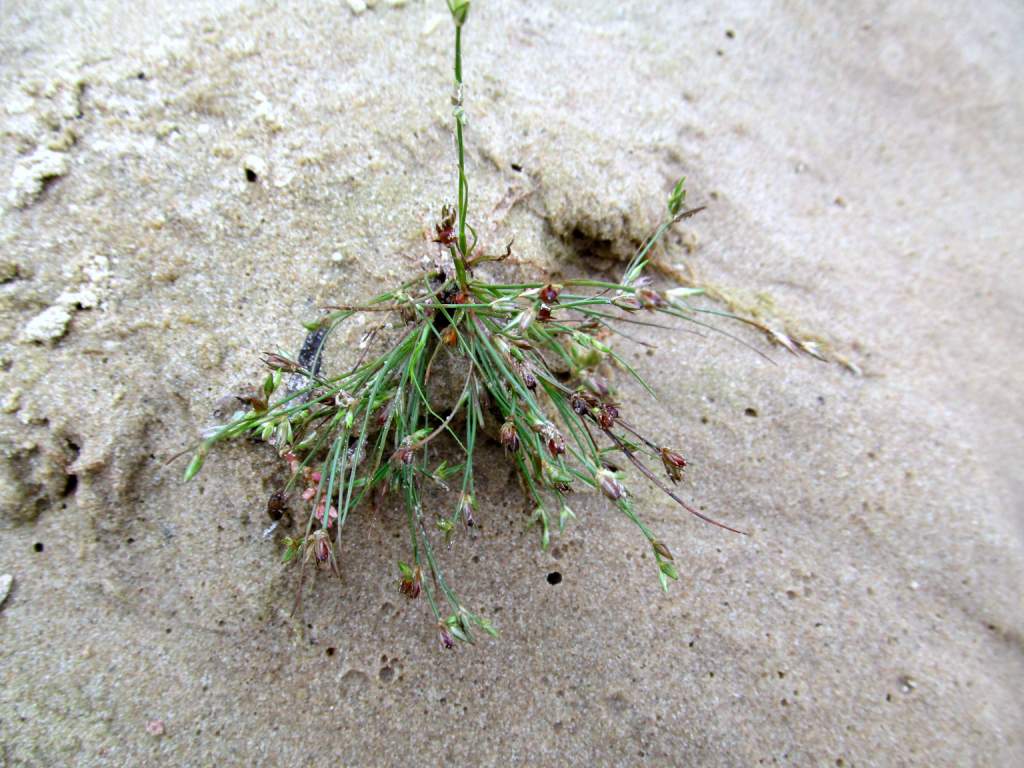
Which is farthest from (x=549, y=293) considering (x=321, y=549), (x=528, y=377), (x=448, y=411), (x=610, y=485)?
(x=321, y=549)

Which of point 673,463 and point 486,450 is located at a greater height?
point 673,463

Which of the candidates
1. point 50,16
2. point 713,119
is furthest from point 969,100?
point 50,16

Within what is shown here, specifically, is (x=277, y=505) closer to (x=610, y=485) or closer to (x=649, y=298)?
(x=610, y=485)

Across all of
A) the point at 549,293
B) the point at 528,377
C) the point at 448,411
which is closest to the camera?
the point at 549,293

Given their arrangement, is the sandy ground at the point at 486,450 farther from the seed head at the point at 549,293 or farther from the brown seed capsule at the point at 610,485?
the seed head at the point at 549,293

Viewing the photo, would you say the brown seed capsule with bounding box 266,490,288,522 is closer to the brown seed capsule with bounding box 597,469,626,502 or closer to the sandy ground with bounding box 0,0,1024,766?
the sandy ground with bounding box 0,0,1024,766
